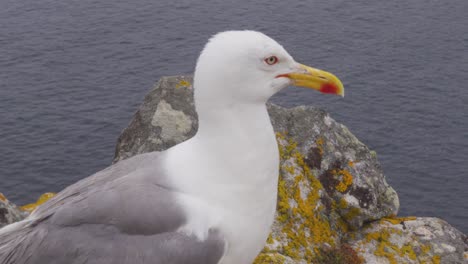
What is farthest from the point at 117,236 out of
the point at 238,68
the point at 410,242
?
the point at 410,242

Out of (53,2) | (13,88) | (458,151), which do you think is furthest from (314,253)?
(53,2)

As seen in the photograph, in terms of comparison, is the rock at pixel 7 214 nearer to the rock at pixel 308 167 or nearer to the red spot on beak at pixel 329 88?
the rock at pixel 308 167

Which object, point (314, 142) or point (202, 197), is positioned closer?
point (202, 197)

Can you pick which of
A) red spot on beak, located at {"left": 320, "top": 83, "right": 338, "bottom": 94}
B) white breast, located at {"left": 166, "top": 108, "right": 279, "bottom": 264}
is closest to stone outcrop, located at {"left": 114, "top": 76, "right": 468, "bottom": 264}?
white breast, located at {"left": 166, "top": 108, "right": 279, "bottom": 264}

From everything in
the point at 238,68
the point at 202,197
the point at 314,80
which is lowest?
the point at 202,197

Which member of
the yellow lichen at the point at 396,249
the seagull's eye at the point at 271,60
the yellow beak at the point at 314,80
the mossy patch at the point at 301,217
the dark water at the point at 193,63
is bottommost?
the dark water at the point at 193,63

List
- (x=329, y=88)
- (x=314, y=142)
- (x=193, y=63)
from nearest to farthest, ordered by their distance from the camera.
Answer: (x=329, y=88), (x=314, y=142), (x=193, y=63)

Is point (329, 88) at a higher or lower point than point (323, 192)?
higher

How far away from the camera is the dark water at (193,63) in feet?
117

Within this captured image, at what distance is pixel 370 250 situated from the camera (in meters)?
10.5

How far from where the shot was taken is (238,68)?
6.75m

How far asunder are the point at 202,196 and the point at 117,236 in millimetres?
1062

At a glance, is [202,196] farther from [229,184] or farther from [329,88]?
[329,88]

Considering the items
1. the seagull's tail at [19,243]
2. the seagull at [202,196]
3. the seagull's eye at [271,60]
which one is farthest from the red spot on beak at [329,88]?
the seagull's tail at [19,243]
